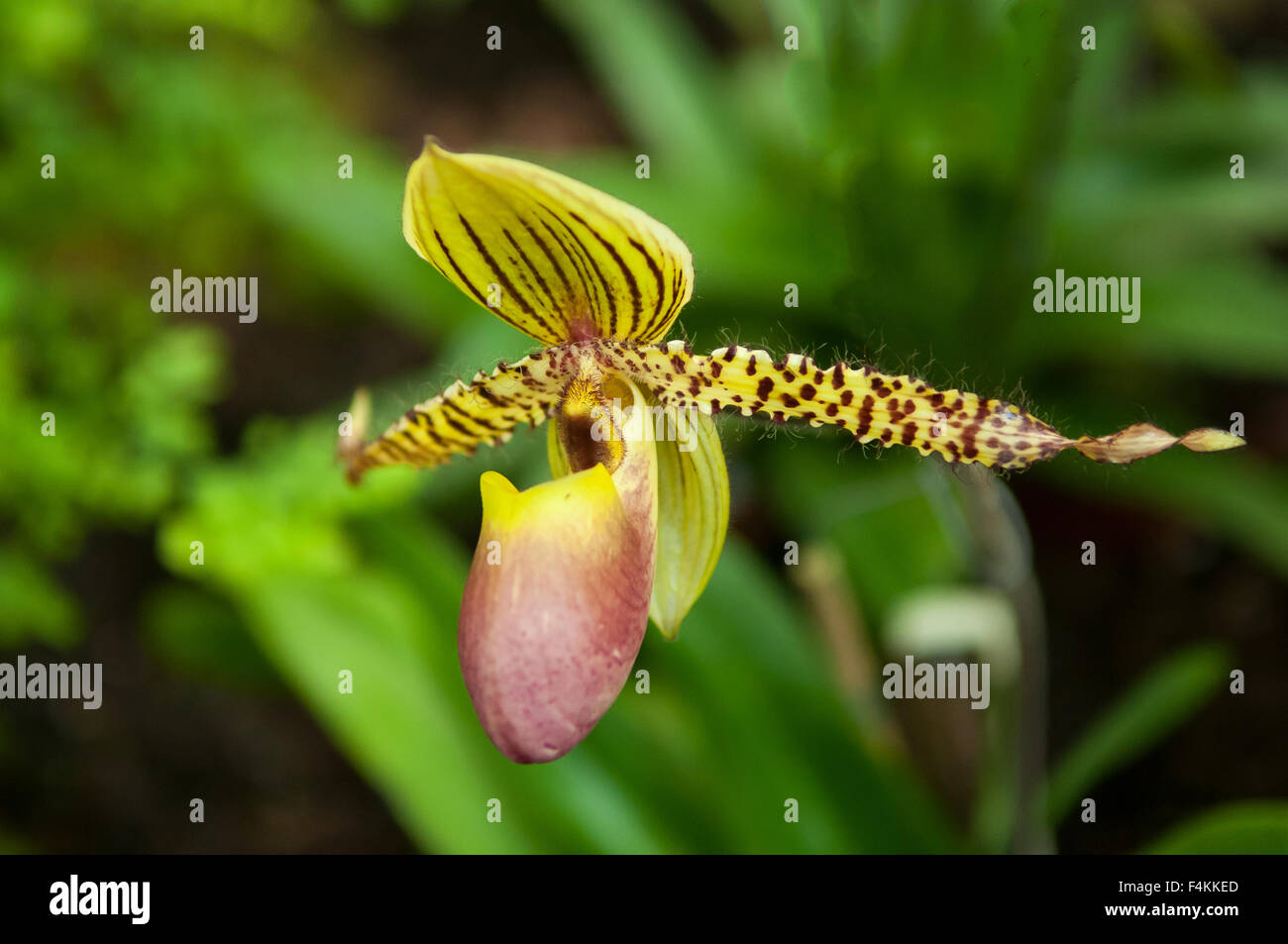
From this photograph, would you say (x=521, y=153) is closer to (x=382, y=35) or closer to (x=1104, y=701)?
(x=382, y=35)

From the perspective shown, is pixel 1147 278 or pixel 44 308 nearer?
pixel 44 308

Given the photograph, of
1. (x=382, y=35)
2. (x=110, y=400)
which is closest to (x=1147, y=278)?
(x=110, y=400)
